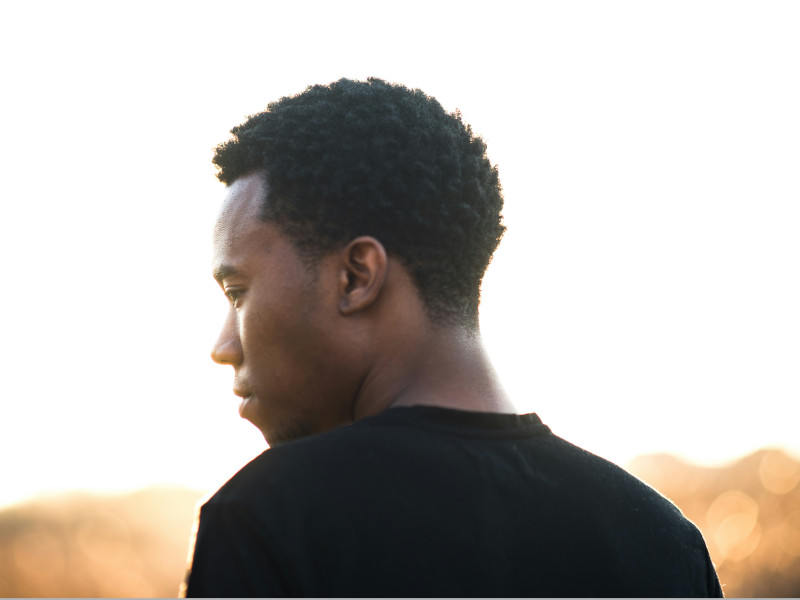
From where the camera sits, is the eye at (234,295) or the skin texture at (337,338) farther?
the eye at (234,295)

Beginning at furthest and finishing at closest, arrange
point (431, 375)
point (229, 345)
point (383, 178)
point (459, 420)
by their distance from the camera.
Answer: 1. point (229, 345)
2. point (383, 178)
3. point (431, 375)
4. point (459, 420)

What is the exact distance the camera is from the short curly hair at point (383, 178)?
184 cm

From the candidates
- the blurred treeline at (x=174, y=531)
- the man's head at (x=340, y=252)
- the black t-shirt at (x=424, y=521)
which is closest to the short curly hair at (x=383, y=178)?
the man's head at (x=340, y=252)

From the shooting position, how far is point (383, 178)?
1878 mm

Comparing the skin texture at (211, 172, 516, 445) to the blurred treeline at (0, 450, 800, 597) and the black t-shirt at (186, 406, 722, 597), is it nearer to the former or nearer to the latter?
the black t-shirt at (186, 406, 722, 597)

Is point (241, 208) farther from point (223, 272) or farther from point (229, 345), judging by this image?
point (229, 345)

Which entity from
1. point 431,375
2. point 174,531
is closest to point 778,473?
point 174,531

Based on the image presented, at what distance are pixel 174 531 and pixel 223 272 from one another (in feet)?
20.1

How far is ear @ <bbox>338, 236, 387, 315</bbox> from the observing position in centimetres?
176

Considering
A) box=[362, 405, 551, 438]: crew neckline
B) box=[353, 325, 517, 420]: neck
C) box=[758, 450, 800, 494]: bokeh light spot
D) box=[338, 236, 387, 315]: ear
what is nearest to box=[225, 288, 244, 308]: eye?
box=[338, 236, 387, 315]: ear

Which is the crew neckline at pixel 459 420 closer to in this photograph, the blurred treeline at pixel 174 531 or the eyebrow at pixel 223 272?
the eyebrow at pixel 223 272

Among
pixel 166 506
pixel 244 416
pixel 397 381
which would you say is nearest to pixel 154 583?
pixel 166 506

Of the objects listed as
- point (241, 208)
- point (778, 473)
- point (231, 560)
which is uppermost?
point (241, 208)

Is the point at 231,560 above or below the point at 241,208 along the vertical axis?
below
